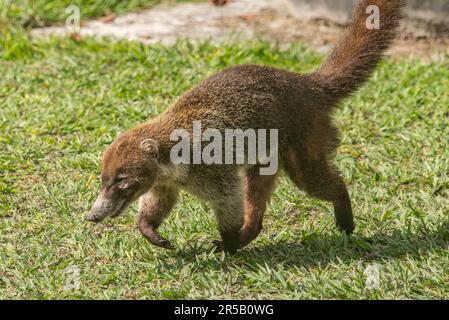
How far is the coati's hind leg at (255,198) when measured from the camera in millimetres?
6023

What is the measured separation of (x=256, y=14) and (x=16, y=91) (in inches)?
125

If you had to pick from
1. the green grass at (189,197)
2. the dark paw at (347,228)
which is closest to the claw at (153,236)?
the green grass at (189,197)

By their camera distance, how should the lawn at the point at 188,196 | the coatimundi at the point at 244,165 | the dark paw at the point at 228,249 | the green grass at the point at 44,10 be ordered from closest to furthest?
1. the lawn at the point at 188,196
2. the coatimundi at the point at 244,165
3. the dark paw at the point at 228,249
4. the green grass at the point at 44,10

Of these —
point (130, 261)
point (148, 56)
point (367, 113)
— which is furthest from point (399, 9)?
point (148, 56)

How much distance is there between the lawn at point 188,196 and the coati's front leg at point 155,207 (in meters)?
0.16

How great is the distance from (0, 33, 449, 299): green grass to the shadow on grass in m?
0.01

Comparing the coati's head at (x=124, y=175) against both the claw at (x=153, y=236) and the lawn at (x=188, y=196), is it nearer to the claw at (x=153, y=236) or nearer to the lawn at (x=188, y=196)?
the claw at (x=153, y=236)

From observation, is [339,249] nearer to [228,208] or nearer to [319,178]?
[319,178]

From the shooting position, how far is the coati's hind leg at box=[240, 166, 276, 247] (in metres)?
6.02

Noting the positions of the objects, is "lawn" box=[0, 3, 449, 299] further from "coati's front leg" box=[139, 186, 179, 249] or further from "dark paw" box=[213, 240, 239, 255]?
"coati's front leg" box=[139, 186, 179, 249]

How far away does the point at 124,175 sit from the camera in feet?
18.6

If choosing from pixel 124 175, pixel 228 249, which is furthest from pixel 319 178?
pixel 124 175

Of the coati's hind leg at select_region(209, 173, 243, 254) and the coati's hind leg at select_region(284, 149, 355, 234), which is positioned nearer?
the coati's hind leg at select_region(209, 173, 243, 254)

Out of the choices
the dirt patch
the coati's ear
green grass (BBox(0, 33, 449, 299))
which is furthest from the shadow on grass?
the dirt patch
